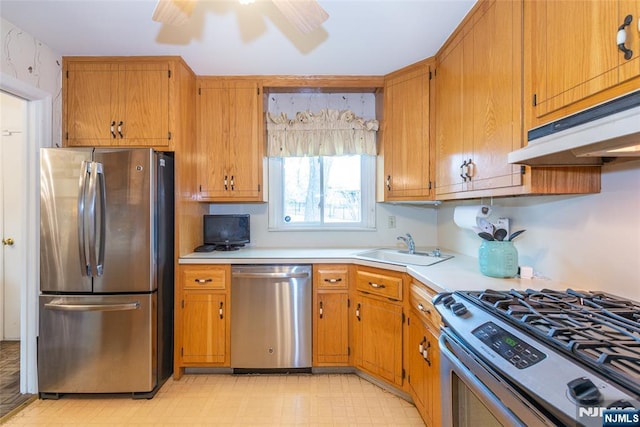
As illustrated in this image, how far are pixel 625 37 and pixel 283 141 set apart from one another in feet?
7.57

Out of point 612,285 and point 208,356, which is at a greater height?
point 612,285

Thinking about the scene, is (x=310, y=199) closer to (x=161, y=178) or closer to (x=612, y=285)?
(x=161, y=178)

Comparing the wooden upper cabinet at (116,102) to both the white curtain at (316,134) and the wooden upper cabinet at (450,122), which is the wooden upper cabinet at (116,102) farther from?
the wooden upper cabinet at (450,122)

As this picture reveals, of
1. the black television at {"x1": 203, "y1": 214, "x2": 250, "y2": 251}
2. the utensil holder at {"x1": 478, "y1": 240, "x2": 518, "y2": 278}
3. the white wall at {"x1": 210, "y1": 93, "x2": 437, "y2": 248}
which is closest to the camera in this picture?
the utensil holder at {"x1": 478, "y1": 240, "x2": 518, "y2": 278}

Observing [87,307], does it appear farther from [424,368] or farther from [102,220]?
[424,368]

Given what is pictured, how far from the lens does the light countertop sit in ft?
4.71

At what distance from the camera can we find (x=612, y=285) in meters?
1.20

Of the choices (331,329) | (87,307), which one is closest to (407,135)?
(331,329)

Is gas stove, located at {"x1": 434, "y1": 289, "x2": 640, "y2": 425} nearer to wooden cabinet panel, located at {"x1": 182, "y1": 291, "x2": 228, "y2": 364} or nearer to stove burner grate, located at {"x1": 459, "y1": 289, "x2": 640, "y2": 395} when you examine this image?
stove burner grate, located at {"x1": 459, "y1": 289, "x2": 640, "y2": 395}

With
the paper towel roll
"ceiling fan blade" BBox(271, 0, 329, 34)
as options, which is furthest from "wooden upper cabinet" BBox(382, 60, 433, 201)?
"ceiling fan blade" BBox(271, 0, 329, 34)

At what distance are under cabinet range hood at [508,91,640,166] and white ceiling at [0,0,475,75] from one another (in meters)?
1.12

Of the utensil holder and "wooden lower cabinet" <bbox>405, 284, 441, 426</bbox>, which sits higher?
the utensil holder

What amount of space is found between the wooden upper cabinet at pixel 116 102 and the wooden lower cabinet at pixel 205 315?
1.03 meters

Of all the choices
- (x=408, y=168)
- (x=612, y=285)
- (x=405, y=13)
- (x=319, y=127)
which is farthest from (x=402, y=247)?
(x=405, y=13)
